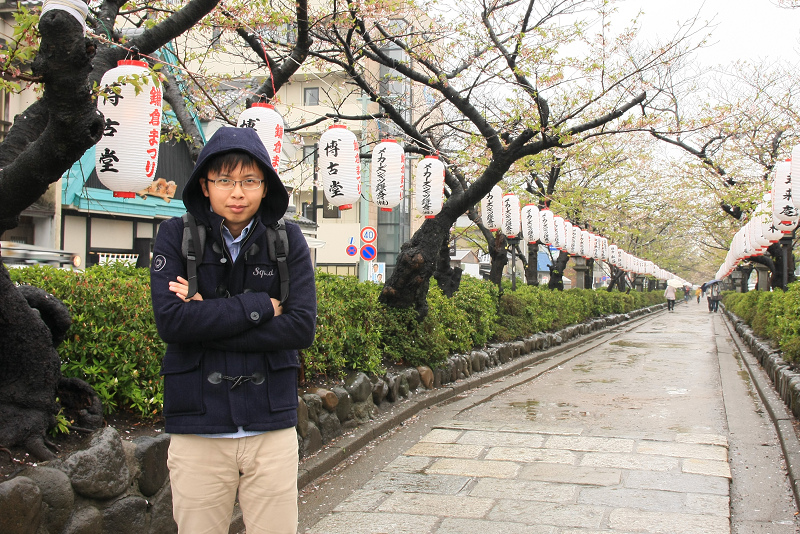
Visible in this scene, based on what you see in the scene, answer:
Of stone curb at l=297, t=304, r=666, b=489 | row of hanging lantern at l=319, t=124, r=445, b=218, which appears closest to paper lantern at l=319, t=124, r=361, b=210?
row of hanging lantern at l=319, t=124, r=445, b=218

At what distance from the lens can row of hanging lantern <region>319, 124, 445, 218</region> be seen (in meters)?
9.43

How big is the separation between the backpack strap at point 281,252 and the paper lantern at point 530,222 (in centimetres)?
1505

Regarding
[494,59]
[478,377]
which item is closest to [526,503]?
[478,377]

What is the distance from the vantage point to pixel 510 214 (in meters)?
15.1

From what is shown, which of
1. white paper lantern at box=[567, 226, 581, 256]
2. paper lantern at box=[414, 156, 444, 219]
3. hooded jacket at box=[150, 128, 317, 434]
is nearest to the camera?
hooded jacket at box=[150, 128, 317, 434]

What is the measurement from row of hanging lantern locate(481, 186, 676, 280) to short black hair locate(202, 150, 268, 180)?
12.0m

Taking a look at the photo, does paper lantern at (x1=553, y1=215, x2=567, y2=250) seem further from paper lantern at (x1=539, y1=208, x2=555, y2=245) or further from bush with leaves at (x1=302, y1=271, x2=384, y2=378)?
bush with leaves at (x1=302, y1=271, x2=384, y2=378)

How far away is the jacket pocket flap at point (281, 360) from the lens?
2.63 metres

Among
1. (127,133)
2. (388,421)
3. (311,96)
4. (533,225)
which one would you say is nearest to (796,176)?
(533,225)

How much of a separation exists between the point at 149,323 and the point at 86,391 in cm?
77

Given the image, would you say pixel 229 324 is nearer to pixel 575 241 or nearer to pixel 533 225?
pixel 533 225

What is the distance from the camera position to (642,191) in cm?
3072

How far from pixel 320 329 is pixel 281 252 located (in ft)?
14.1

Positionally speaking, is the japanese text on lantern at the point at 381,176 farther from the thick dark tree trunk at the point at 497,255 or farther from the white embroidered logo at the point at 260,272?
the white embroidered logo at the point at 260,272
